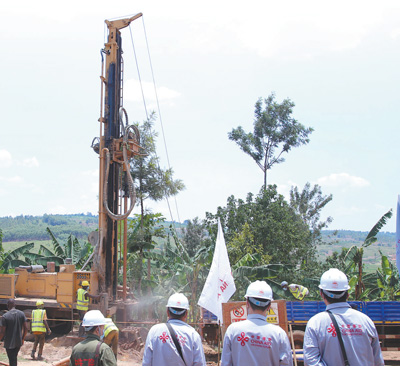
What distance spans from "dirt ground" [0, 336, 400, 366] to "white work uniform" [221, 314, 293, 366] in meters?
8.27

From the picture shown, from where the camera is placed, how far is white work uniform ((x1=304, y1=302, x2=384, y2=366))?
3.60 meters

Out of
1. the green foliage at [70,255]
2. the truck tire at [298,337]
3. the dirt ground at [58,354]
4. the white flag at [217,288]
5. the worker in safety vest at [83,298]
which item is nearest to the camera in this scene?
the white flag at [217,288]

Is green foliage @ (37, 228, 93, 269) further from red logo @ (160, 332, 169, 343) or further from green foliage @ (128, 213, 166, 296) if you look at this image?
red logo @ (160, 332, 169, 343)

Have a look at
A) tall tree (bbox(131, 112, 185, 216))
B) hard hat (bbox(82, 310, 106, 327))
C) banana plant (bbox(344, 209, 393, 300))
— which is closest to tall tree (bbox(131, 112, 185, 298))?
tall tree (bbox(131, 112, 185, 216))

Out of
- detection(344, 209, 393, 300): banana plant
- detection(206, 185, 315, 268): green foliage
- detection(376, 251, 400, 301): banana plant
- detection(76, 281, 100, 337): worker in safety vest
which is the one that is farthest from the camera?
detection(206, 185, 315, 268): green foliage

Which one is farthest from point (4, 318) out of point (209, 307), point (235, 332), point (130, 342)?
point (235, 332)

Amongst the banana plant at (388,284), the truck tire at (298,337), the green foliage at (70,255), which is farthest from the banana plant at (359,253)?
the green foliage at (70,255)

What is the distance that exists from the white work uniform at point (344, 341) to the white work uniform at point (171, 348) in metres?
0.98

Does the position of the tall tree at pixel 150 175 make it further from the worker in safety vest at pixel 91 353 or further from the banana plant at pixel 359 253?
the worker in safety vest at pixel 91 353

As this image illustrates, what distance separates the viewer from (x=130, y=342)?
12.5m

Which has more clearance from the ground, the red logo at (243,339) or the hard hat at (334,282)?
the hard hat at (334,282)

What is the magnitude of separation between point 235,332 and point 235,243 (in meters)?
16.8

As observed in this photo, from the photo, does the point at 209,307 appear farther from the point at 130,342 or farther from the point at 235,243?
the point at 235,243

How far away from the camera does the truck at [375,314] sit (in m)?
12.5
